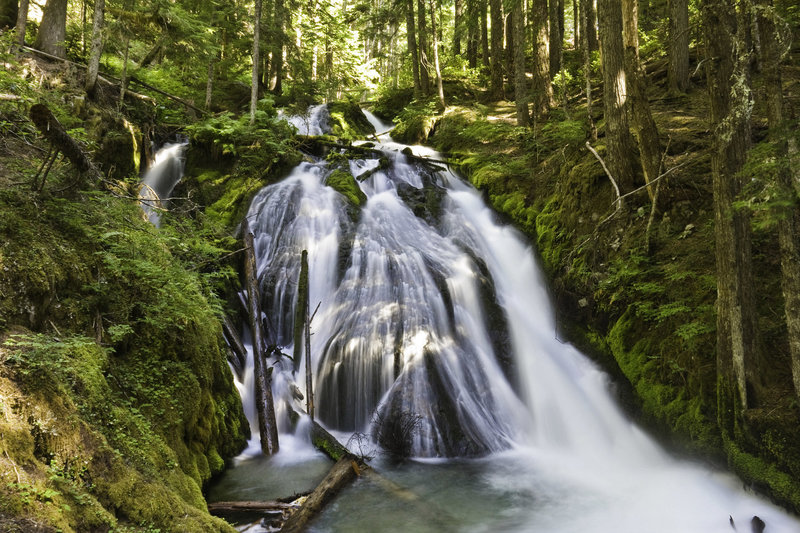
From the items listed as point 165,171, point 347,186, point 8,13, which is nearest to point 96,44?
point 165,171

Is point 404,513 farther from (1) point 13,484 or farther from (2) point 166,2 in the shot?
(2) point 166,2

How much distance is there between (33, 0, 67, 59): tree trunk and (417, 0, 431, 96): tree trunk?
12.2 m

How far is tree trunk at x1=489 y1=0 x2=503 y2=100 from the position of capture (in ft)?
59.6

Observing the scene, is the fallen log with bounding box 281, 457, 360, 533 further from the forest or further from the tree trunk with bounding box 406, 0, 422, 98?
the tree trunk with bounding box 406, 0, 422, 98

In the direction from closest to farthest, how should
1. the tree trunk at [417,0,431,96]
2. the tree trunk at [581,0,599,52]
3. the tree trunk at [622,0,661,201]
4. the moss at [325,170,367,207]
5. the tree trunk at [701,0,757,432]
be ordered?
1. the tree trunk at [701,0,757,432]
2. the tree trunk at [622,0,661,201]
3. the moss at [325,170,367,207]
4. the tree trunk at [581,0,599,52]
5. the tree trunk at [417,0,431,96]

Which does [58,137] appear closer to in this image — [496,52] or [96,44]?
[96,44]

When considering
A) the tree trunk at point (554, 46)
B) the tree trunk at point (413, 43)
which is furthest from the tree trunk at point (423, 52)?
the tree trunk at point (554, 46)

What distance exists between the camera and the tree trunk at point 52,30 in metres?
11.2

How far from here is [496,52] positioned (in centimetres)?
1864

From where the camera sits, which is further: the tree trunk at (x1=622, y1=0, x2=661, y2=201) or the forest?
the tree trunk at (x1=622, y1=0, x2=661, y2=201)

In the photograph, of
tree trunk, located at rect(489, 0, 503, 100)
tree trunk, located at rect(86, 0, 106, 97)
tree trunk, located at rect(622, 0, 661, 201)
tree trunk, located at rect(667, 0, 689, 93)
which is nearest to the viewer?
tree trunk, located at rect(622, 0, 661, 201)

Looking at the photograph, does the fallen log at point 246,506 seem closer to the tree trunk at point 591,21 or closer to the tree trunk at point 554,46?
the tree trunk at point 591,21

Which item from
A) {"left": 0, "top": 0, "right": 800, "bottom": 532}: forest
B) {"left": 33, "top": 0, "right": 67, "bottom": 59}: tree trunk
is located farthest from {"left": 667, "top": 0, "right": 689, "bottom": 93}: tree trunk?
{"left": 33, "top": 0, "right": 67, "bottom": 59}: tree trunk

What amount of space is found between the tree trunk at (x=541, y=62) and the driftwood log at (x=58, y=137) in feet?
38.3
